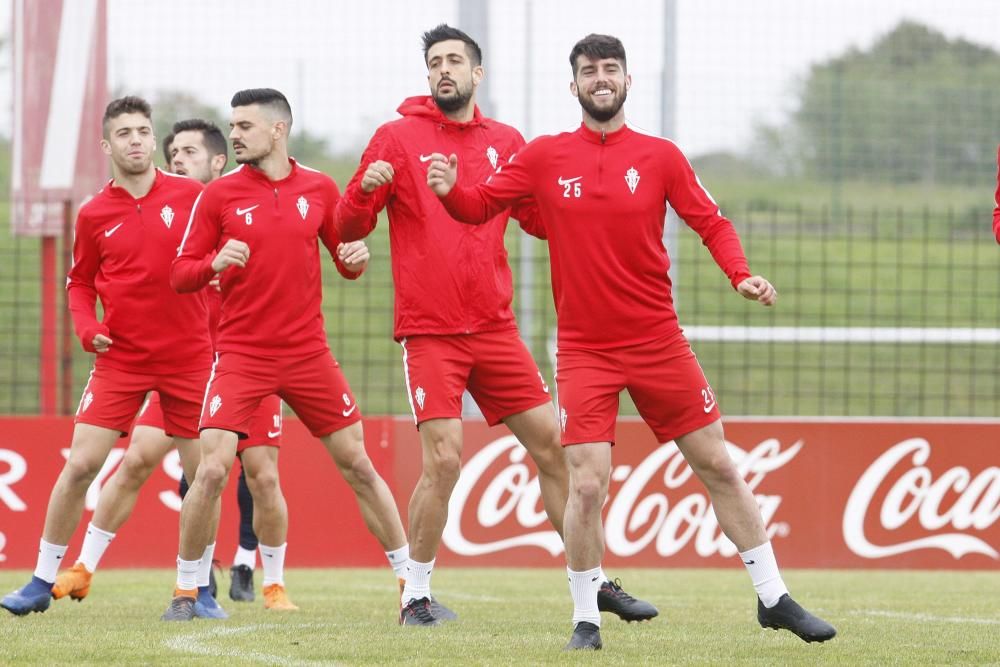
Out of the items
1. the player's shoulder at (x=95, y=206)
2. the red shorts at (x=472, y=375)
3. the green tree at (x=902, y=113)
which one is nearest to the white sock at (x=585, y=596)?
the red shorts at (x=472, y=375)

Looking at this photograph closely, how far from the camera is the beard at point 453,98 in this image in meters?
7.43

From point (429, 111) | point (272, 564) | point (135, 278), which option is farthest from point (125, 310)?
point (429, 111)

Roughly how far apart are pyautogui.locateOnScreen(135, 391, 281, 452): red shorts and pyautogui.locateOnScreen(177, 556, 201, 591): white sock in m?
0.95

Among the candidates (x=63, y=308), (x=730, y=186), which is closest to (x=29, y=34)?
(x=63, y=308)

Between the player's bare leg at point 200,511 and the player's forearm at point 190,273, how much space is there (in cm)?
67

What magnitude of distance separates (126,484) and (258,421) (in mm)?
745

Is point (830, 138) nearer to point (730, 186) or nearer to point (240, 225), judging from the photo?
point (730, 186)

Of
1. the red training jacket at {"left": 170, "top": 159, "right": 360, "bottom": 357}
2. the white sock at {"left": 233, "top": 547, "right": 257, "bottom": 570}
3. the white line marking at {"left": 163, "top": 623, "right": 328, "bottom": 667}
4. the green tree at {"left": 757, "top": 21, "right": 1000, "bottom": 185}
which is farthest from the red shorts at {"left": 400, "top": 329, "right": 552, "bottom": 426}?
the green tree at {"left": 757, "top": 21, "right": 1000, "bottom": 185}

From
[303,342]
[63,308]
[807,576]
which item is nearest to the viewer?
[303,342]

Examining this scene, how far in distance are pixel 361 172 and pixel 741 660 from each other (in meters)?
2.68

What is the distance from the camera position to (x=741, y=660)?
20.4 ft

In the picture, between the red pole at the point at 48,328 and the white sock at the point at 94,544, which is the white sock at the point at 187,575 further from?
the red pole at the point at 48,328

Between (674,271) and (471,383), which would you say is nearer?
(471,383)

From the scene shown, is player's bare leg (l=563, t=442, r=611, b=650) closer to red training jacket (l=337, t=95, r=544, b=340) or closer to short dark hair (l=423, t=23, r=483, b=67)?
red training jacket (l=337, t=95, r=544, b=340)
